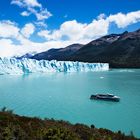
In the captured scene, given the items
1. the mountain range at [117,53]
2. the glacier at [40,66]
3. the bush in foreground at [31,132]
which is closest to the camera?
the bush in foreground at [31,132]

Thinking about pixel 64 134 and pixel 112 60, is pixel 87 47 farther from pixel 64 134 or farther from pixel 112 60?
pixel 64 134

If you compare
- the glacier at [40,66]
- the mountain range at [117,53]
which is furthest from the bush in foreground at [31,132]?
the mountain range at [117,53]

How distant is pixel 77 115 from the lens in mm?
18438

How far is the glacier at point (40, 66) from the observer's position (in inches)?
2250

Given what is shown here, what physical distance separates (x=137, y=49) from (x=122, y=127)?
108298mm

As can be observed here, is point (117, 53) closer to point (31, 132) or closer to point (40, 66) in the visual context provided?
point (40, 66)

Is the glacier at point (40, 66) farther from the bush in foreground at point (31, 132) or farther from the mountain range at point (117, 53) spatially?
the bush in foreground at point (31, 132)

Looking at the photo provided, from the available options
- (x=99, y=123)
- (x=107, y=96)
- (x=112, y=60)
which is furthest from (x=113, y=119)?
(x=112, y=60)

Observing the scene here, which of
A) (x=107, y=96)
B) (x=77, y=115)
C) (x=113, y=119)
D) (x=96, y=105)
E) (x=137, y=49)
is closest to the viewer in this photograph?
(x=113, y=119)

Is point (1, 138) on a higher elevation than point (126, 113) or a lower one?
higher

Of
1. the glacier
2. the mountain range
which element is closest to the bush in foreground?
the glacier

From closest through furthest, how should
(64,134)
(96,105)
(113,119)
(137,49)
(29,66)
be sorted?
(64,134), (113,119), (96,105), (29,66), (137,49)

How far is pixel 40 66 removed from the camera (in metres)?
67.1

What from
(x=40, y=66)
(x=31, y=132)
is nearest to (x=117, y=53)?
(x=40, y=66)
